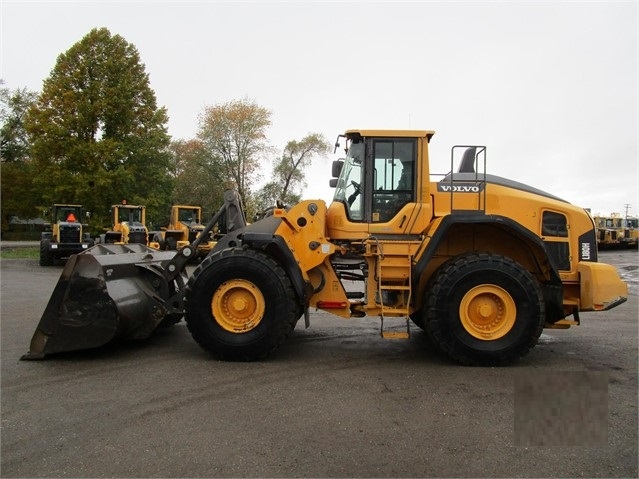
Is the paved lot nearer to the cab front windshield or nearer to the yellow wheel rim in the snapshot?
the yellow wheel rim

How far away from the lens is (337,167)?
689 cm

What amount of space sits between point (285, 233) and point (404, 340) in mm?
2510

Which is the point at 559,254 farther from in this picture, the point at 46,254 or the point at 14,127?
the point at 14,127

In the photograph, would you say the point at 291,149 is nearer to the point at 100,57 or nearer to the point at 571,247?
the point at 100,57

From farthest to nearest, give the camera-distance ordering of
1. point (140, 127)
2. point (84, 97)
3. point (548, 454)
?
point (140, 127) < point (84, 97) < point (548, 454)

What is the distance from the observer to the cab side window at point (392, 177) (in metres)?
6.34

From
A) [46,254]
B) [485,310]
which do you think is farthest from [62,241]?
[485,310]

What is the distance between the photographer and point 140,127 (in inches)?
1251

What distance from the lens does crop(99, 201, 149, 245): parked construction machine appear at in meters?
20.1

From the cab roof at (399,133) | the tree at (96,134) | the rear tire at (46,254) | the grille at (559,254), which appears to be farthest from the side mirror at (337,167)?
the tree at (96,134)

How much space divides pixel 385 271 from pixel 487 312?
4.28 feet

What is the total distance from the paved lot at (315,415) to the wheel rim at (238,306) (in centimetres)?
50

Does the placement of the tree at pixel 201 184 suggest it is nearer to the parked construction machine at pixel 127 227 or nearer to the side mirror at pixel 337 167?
the parked construction machine at pixel 127 227

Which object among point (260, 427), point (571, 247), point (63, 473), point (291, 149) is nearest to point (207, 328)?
point (260, 427)
